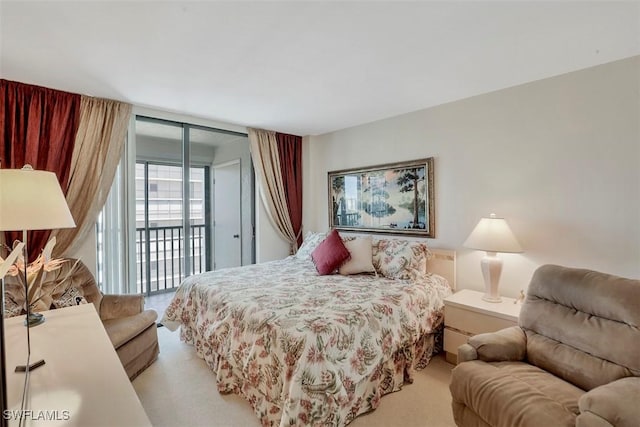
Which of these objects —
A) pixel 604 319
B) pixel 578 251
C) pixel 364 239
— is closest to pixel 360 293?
pixel 364 239

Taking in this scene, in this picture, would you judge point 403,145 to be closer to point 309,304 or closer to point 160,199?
point 309,304

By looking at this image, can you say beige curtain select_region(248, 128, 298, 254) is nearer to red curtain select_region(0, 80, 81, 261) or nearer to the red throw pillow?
the red throw pillow

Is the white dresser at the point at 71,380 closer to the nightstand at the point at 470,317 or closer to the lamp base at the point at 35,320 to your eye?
the lamp base at the point at 35,320

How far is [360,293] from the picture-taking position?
2.44m

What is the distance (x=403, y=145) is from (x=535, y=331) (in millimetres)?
2280

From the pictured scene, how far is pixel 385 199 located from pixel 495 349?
212 cm

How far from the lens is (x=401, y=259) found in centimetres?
295

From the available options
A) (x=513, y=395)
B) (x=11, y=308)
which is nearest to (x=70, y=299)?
(x=11, y=308)

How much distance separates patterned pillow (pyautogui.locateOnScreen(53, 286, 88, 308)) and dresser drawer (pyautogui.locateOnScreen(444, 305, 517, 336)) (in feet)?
9.91

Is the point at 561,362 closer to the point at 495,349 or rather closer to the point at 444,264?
the point at 495,349

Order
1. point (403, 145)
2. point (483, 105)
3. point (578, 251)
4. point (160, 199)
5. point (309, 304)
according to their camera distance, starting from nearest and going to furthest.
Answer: point (309, 304)
point (578, 251)
point (483, 105)
point (403, 145)
point (160, 199)

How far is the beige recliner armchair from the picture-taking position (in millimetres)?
1312

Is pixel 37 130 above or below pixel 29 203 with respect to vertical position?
above

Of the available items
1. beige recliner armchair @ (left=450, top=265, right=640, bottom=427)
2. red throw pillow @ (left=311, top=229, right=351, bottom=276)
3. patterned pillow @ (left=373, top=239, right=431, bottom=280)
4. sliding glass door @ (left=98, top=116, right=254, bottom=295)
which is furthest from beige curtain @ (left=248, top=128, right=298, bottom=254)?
beige recliner armchair @ (left=450, top=265, right=640, bottom=427)
